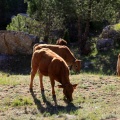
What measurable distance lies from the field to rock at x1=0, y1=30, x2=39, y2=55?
12.9 metres

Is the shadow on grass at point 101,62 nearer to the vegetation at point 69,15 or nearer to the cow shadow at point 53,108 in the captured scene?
the vegetation at point 69,15

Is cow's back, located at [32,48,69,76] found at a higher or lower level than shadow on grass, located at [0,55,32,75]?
higher

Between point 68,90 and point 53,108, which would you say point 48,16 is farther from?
point 53,108

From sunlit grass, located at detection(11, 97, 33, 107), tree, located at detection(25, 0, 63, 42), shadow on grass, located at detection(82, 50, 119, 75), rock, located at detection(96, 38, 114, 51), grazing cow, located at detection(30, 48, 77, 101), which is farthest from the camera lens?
tree, located at detection(25, 0, 63, 42)

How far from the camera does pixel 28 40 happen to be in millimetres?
24828

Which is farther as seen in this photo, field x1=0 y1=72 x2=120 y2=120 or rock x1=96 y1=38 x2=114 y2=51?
rock x1=96 y1=38 x2=114 y2=51

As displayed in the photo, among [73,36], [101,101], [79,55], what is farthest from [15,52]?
[101,101]

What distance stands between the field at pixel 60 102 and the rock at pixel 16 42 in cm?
1289

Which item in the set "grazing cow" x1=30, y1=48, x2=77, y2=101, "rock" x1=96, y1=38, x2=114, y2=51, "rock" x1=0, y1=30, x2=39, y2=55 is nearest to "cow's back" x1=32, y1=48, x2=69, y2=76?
"grazing cow" x1=30, y1=48, x2=77, y2=101

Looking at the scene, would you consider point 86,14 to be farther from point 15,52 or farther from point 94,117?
point 94,117

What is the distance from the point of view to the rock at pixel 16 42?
24.9 meters

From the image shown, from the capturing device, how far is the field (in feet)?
25.8

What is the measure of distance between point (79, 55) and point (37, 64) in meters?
15.6

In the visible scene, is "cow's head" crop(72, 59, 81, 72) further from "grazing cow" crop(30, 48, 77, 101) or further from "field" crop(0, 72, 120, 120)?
"grazing cow" crop(30, 48, 77, 101)
